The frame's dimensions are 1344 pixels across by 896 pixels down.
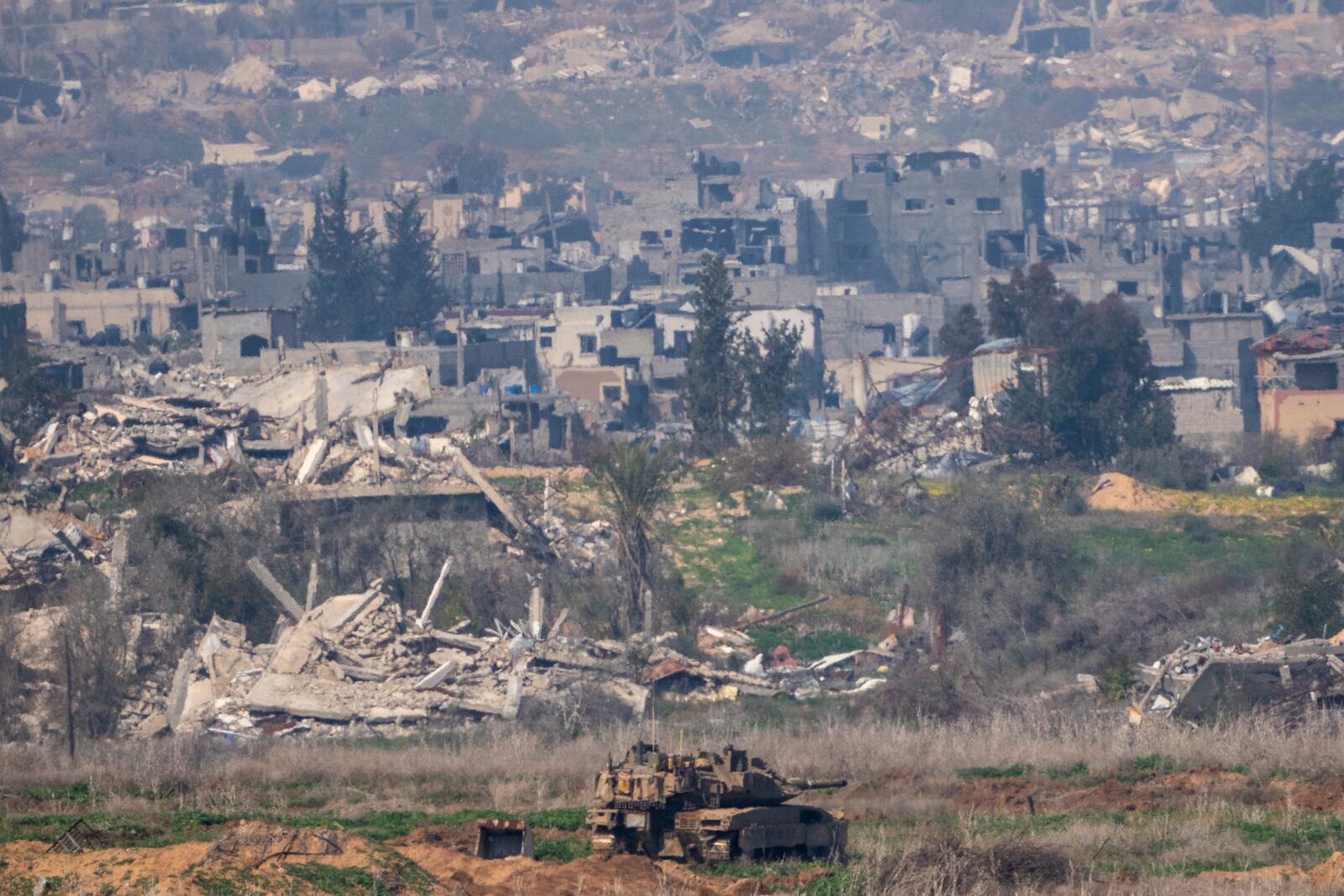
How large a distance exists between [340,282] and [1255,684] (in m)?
49.0

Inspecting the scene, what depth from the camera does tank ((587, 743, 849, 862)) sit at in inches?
659

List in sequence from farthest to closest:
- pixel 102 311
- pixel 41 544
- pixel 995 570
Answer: pixel 102 311, pixel 41 544, pixel 995 570

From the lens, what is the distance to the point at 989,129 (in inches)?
4688

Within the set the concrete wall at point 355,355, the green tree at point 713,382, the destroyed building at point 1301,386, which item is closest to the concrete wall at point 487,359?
the concrete wall at point 355,355

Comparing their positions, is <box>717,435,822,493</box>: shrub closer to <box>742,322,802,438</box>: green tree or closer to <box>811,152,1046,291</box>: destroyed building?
<box>742,322,802,438</box>: green tree

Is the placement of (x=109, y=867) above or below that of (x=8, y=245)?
below

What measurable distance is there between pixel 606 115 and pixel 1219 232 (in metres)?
47.8

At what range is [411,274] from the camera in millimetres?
70375

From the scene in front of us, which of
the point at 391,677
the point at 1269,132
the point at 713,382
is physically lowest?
the point at 391,677

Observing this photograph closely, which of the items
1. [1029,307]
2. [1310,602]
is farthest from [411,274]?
[1310,602]

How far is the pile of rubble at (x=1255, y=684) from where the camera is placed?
24.6 m

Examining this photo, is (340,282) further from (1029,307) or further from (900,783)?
(900,783)

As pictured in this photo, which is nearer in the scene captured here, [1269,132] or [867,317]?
[867,317]

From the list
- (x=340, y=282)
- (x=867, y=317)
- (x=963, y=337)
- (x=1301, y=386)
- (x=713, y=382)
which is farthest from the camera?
(x=340, y=282)
